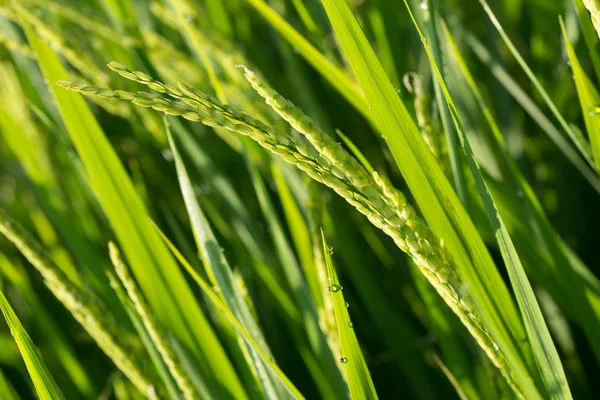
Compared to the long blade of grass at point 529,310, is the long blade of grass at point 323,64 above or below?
above

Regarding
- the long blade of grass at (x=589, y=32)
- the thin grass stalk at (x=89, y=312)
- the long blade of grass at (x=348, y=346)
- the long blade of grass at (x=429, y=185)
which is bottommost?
the thin grass stalk at (x=89, y=312)

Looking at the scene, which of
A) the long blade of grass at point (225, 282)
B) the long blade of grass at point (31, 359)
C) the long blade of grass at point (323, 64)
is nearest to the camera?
the long blade of grass at point (31, 359)

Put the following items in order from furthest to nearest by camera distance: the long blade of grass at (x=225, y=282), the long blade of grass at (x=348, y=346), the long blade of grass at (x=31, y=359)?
the long blade of grass at (x=225, y=282)
the long blade of grass at (x=31, y=359)
the long blade of grass at (x=348, y=346)

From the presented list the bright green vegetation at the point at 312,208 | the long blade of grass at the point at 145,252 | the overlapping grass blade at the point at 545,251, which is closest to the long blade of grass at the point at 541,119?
the bright green vegetation at the point at 312,208

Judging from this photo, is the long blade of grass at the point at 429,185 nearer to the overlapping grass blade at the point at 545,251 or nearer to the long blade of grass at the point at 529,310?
the long blade of grass at the point at 529,310

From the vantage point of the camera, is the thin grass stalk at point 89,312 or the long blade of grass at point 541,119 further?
the long blade of grass at point 541,119

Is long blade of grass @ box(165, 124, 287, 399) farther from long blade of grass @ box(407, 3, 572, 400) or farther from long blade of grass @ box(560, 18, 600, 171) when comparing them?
long blade of grass @ box(560, 18, 600, 171)

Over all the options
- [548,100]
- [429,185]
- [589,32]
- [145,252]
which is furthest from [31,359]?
[589,32]

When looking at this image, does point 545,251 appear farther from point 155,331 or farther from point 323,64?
point 155,331
